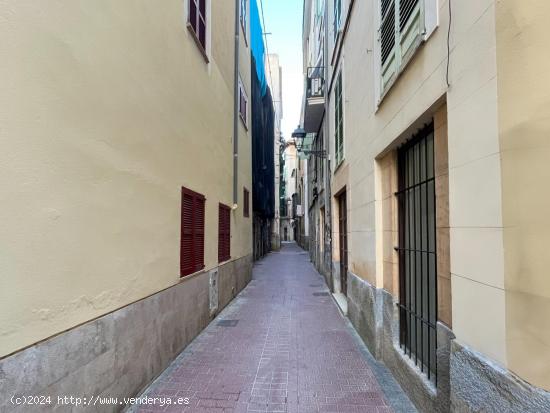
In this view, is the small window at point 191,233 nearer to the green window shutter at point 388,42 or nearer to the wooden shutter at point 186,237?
the wooden shutter at point 186,237

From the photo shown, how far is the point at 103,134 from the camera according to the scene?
307 centimetres

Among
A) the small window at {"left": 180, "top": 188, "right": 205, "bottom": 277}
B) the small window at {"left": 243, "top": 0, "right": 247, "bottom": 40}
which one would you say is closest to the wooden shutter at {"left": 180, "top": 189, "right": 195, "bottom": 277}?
the small window at {"left": 180, "top": 188, "right": 205, "bottom": 277}

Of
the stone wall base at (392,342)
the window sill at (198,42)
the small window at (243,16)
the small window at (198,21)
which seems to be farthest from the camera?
the small window at (243,16)

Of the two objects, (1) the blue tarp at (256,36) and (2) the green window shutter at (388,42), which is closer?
(2) the green window shutter at (388,42)

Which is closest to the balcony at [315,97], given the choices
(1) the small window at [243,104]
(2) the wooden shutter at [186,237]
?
(1) the small window at [243,104]

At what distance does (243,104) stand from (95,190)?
884 cm

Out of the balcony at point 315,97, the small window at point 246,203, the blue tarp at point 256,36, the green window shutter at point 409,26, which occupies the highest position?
the blue tarp at point 256,36

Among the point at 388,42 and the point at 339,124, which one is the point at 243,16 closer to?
the point at 339,124

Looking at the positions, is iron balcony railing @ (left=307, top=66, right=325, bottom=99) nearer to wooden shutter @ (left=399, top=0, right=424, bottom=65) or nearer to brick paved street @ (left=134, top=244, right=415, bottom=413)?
brick paved street @ (left=134, top=244, right=415, bottom=413)

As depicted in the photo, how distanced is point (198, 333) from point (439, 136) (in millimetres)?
4822

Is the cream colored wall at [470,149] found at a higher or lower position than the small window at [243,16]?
lower

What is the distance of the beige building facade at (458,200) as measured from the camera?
1.77 metres

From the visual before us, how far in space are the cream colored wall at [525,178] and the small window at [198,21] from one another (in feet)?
15.9

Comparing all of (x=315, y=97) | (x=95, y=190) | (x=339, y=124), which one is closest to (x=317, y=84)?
(x=315, y=97)
